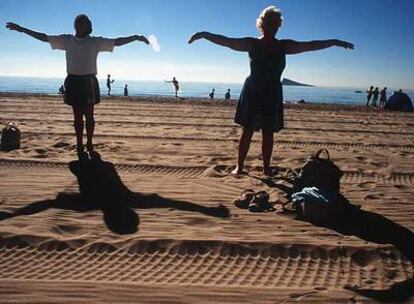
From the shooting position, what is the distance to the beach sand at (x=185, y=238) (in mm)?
2641

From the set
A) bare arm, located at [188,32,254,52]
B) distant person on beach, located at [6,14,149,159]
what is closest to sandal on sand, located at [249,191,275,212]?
bare arm, located at [188,32,254,52]

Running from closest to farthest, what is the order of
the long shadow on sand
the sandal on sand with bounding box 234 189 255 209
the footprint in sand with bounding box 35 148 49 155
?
the long shadow on sand → the sandal on sand with bounding box 234 189 255 209 → the footprint in sand with bounding box 35 148 49 155

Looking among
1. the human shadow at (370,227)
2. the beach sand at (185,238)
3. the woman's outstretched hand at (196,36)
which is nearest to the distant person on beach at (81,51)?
the woman's outstretched hand at (196,36)

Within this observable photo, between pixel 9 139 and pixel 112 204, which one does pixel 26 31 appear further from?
pixel 112 204

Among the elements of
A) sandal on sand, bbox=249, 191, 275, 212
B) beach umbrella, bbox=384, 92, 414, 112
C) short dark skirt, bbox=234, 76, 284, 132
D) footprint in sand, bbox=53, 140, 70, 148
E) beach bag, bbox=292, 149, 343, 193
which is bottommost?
sandal on sand, bbox=249, 191, 275, 212

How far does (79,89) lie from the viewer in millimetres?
5805

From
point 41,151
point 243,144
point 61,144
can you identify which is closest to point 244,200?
point 243,144

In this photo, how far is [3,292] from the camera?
2.55 m

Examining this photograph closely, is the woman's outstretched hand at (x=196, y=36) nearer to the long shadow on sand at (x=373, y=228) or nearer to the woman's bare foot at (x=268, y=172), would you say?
the woman's bare foot at (x=268, y=172)

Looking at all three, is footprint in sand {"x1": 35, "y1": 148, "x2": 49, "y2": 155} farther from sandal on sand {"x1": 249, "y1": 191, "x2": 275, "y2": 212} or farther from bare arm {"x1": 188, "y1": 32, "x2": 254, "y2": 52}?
sandal on sand {"x1": 249, "y1": 191, "x2": 275, "y2": 212}

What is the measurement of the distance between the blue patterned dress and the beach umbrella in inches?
793

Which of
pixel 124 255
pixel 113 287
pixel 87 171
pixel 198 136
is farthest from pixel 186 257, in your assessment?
pixel 198 136

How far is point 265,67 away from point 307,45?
0.58 meters

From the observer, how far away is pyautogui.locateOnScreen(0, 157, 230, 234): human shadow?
3.88m
